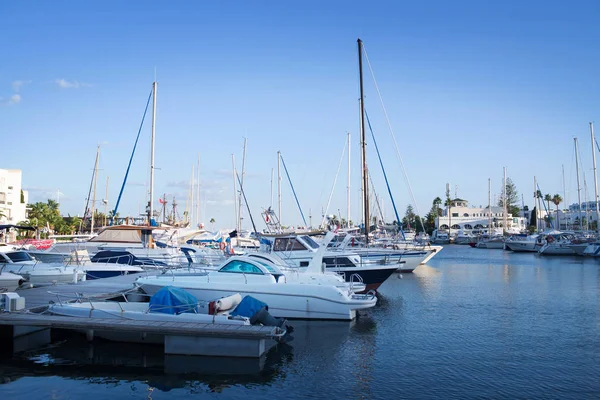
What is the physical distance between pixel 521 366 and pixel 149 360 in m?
10.5

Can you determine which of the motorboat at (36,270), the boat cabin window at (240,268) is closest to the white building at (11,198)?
the motorboat at (36,270)

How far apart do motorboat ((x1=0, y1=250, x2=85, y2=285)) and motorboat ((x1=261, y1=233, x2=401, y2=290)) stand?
34.8ft

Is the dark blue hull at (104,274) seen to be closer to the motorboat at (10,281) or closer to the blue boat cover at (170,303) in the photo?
the motorboat at (10,281)

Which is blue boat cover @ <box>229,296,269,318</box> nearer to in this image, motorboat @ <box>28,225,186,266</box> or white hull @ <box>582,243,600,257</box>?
motorboat @ <box>28,225,186,266</box>

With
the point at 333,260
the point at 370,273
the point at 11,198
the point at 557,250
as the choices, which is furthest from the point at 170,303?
the point at 557,250

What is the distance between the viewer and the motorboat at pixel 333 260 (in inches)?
1085

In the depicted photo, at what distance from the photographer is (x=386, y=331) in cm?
1941

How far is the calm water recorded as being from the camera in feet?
41.0

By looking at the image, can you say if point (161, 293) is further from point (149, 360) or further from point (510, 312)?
point (510, 312)

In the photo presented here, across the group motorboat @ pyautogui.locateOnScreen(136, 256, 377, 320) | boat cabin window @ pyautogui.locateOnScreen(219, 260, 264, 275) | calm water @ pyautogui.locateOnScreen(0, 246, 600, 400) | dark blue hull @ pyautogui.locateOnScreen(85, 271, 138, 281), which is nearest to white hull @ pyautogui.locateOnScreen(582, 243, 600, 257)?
calm water @ pyautogui.locateOnScreen(0, 246, 600, 400)

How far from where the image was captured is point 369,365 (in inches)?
583

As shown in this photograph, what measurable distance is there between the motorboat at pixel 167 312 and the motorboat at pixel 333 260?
1029 cm

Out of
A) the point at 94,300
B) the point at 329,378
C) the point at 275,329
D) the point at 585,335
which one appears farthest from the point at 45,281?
the point at 585,335

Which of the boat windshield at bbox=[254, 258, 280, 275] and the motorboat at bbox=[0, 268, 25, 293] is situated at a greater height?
the boat windshield at bbox=[254, 258, 280, 275]
